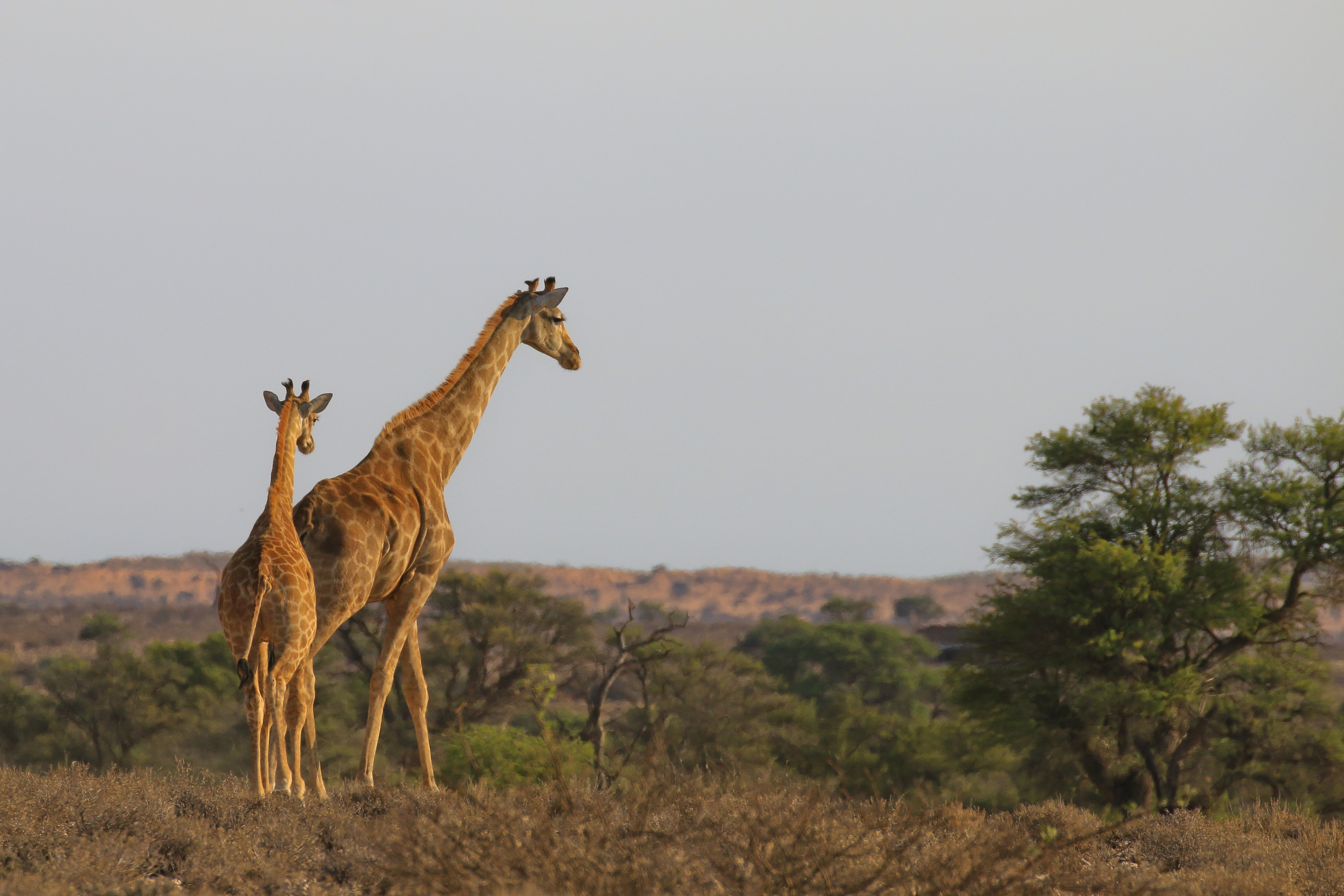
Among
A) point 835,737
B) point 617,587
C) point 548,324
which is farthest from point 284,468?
point 617,587

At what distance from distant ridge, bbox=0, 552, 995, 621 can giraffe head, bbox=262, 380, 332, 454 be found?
103 meters

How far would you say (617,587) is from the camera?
440 ft

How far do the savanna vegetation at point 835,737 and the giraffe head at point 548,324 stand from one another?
140 inches

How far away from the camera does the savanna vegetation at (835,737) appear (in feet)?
22.2

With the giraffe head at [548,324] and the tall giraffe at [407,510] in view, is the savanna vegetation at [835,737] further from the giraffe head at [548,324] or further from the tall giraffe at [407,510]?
the giraffe head at [548,324]

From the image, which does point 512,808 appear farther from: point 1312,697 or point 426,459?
point 1312,697

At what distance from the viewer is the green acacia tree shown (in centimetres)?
2494

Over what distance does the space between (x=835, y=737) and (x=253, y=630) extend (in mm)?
30498

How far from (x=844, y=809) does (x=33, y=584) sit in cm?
14042

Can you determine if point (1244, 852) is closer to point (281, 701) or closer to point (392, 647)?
point (392, 647)

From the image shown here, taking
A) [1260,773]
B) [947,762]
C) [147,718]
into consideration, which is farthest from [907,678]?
[147,718]

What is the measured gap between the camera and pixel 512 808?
24.8 feet

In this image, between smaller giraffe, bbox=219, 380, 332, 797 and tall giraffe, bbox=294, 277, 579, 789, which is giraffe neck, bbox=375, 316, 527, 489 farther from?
smaller giraffe, bbox=219, 380, 332, 797

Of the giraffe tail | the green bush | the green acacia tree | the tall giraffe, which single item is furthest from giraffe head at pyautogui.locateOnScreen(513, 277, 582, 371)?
the green acacia tree
